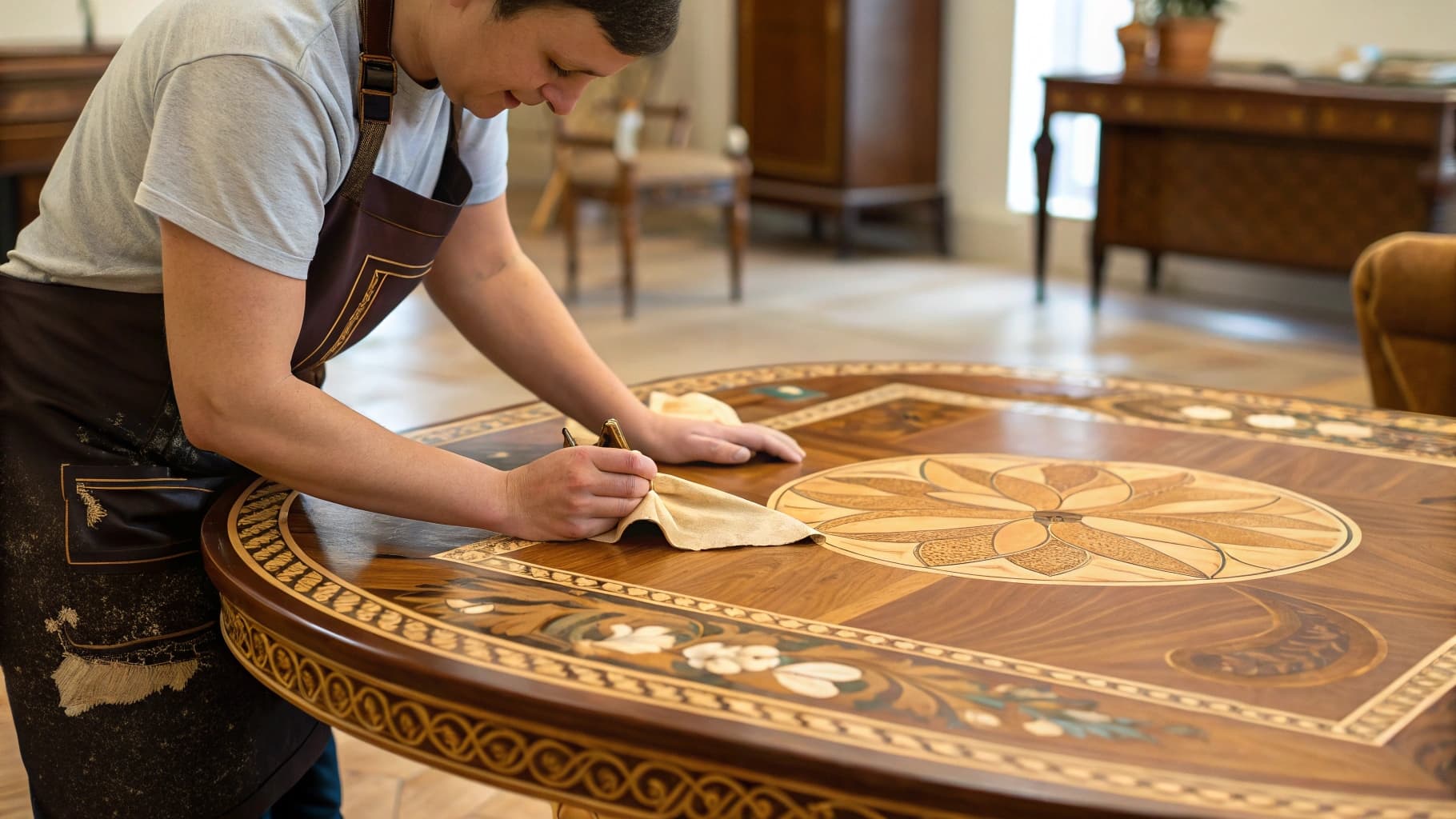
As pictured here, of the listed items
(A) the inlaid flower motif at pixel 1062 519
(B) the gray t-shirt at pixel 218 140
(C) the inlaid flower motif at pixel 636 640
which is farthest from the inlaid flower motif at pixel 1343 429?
(B) the gray t-shirt at pixel 218 140

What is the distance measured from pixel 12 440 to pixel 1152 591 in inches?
42.7

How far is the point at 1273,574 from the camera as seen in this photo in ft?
→ 4.12

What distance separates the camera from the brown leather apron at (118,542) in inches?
53.6

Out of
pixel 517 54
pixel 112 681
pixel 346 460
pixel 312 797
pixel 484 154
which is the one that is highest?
pixel 517 54

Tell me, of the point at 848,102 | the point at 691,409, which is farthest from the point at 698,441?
the point at 848,102

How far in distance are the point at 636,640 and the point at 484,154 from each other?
71 cm

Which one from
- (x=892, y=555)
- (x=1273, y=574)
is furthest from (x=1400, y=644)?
(x=892, y=555)

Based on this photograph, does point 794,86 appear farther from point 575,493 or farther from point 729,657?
point 729,657

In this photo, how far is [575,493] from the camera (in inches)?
50.4

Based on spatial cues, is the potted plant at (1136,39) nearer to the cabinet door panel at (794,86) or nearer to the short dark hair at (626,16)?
the cabinet door panel at (794,86)

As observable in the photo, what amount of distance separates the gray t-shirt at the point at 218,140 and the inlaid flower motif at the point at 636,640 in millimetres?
414

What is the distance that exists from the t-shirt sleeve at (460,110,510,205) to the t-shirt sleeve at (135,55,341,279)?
352 mm

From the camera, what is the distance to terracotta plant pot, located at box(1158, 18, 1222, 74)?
18.1 feet

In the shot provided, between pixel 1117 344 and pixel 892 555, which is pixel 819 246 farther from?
pixel 892 555
